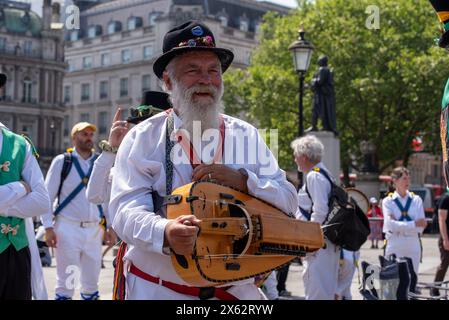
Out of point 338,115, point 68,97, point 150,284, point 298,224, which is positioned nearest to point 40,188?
point 150,284

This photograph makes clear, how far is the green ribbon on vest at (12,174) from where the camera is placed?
607 centimetres

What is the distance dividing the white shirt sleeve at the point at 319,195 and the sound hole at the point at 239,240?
5356 millimetres

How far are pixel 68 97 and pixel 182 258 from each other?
9007 cm

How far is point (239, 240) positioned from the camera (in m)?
4.09

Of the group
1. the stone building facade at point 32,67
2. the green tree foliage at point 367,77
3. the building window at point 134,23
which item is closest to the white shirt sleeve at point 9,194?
the green tree foliage at point 367,77

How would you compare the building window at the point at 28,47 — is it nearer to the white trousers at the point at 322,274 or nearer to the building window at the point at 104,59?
the building window at the point at 104,59

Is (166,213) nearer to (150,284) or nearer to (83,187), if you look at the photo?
(150,284)

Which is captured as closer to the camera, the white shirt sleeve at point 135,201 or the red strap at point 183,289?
the white shirt sleeve at point 135,201

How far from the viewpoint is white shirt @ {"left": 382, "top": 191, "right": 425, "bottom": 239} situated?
12.0 m

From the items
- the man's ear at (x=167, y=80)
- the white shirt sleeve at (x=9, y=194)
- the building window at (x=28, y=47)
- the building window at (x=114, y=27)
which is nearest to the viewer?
the man's ear at (x=167, y=80)

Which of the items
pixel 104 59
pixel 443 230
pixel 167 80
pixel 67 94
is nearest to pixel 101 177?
pixel 167 80

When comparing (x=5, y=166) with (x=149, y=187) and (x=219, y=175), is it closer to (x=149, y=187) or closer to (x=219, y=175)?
(x=149, y=187)

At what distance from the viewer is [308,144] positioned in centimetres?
974

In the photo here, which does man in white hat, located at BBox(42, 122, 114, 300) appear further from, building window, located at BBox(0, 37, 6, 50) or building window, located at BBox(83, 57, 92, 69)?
building window, located at BBox(83, 57, 92, 69)
